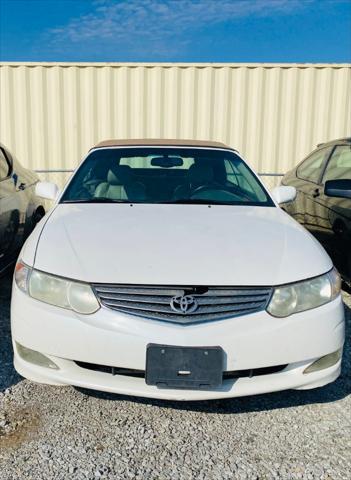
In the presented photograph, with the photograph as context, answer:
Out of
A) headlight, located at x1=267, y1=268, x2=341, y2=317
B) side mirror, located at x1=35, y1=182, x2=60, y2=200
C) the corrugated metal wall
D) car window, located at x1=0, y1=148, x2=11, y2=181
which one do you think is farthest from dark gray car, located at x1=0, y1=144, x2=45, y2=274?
the corrugated metal wall

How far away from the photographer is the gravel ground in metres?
1.95

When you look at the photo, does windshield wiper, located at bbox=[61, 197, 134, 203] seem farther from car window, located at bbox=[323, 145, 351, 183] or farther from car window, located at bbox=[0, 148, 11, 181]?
car window, located at bbox=[323, 145, 351, 183]

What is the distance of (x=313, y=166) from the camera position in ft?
16.2

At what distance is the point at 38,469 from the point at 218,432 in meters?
0.82

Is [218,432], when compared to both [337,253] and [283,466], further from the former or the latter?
[337,253]

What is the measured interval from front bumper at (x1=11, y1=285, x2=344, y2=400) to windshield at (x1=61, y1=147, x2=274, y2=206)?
121 centimetres

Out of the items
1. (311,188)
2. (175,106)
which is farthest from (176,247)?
(175,106)

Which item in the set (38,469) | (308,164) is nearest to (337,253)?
(308,164)

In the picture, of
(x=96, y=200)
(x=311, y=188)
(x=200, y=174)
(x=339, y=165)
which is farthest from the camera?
(x=311, y=188)

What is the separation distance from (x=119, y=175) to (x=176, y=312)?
168 centimetres

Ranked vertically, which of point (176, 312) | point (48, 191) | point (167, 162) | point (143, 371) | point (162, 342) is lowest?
point (143, 371)

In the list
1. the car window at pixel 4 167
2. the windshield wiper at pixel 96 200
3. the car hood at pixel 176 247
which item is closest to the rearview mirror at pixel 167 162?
the windshield wiper at pixel 96 200

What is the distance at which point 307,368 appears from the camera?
2156mm

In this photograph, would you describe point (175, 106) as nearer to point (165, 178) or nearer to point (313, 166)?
point (313, 166)
